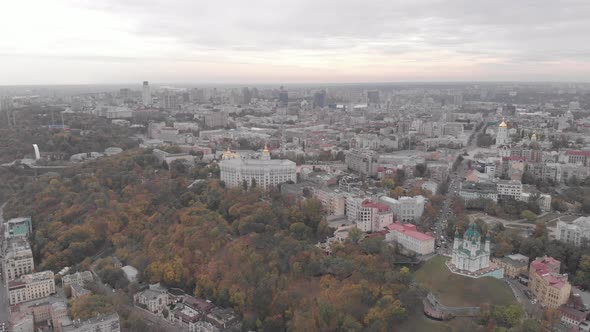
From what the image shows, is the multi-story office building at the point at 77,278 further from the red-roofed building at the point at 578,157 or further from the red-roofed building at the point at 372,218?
the red-roofed building at the point at 578,157

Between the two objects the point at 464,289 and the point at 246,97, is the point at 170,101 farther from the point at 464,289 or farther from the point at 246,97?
the point at 464,289

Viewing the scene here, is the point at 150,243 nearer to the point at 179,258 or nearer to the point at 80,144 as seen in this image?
the point at 179,258

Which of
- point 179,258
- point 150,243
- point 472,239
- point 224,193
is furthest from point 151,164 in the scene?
point 472,239

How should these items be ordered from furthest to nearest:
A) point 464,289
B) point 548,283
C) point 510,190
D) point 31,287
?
point 510,190 < point 31,287 < point 464,289 < point 548,283

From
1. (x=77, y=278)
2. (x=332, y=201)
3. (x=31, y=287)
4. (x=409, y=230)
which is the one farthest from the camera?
(x=332, y=201)

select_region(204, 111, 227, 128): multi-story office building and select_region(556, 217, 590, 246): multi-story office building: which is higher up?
select_region(204, 111, 227, 128): multi-story office building

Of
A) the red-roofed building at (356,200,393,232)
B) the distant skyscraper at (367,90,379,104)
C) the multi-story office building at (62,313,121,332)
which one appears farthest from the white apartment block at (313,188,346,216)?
the distant skyscraper at (367,90,379,104)

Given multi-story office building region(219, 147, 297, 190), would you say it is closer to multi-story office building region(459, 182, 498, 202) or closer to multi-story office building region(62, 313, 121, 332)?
multi-story office building region(459, 182, 498, 202)

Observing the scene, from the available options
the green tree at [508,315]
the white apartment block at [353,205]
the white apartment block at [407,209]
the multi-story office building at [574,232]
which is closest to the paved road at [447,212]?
the white apartment block at [407,209]

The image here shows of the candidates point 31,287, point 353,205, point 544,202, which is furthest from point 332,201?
point 31,287
